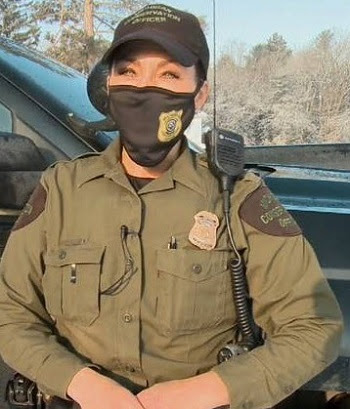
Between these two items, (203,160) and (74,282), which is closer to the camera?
(74,282)

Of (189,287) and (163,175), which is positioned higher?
(163,175)

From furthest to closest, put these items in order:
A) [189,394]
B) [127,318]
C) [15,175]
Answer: [15,175]
[127,318]
[189,394]

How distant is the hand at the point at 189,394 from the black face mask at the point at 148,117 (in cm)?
51

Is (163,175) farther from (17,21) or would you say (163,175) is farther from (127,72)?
(17,21)

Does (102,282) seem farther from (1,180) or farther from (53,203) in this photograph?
(1,180)

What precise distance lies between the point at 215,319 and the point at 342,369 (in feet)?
1.46

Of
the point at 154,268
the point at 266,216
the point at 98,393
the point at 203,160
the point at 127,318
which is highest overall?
the point at 203,160

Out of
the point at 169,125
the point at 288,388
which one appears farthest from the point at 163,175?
the point at 288,388

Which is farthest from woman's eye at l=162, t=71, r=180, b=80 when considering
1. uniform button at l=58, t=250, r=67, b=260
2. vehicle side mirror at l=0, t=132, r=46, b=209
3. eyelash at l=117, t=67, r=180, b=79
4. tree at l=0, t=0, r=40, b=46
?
tree at l=0, t=0, r=40, b=46

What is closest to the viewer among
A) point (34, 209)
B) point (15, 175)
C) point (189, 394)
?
point (189, 394)

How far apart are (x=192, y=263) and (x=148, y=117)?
35 cm

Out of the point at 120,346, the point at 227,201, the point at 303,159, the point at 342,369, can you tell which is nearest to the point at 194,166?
the point at 227,201

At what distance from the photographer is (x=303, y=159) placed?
4414 millimetres

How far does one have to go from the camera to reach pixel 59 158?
2.68m
